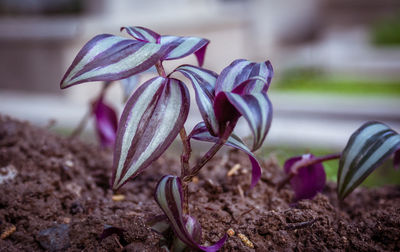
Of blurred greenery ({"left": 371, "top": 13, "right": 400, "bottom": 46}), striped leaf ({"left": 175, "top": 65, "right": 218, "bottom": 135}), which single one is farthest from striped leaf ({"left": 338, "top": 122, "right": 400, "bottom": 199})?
blurred greenery ({"left": 371, "top": 13, "right": 400, "bottom": 46})

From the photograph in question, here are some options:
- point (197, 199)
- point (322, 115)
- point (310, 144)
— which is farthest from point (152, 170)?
point (322, 115)

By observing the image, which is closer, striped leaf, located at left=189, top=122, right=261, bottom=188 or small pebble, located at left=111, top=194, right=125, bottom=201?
striped leaf, located at left=189, top=122, right=261, bottom=188

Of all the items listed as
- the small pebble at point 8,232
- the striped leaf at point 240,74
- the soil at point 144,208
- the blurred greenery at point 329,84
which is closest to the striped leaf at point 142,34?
the striped leaf at point 240,74

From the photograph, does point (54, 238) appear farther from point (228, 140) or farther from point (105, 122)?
point (105, 122)

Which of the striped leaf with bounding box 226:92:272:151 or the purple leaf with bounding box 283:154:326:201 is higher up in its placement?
the striped leaf with bounding box 226:92:272:151

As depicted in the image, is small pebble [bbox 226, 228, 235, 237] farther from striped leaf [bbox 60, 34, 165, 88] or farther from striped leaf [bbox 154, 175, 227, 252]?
striped leaf [bbox 60, 34, 165, 88]

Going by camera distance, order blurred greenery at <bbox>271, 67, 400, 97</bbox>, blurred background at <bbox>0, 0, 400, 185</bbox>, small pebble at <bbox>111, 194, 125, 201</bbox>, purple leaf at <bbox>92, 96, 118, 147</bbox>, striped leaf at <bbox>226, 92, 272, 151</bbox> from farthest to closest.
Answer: blurred greenery at <bbox>271, 67, 400, 97</bbox> < blurred background at <bbox>0, 0, 400, 185</bbox> < purple leaf at <bbox>92, 96, 118, 147</bbox> < small pebble at <bbox>111, 194, 125, 201</bbox> < striped leaf at <bbox>226, 92, 272, 151</bbox>
